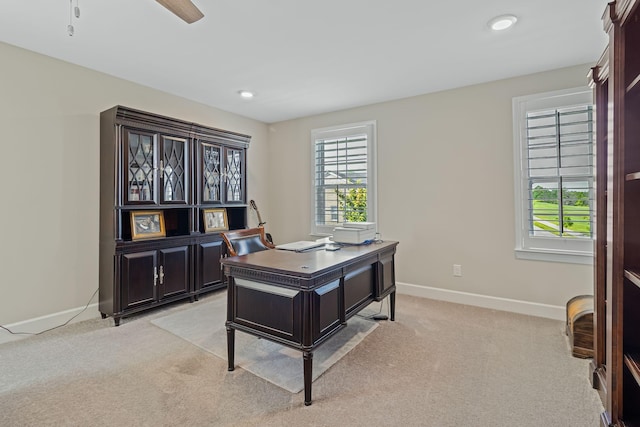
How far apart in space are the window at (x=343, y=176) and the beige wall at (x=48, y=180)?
8.37 feet

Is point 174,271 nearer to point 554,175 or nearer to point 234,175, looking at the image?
point 234,175

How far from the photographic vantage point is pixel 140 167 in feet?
10.5

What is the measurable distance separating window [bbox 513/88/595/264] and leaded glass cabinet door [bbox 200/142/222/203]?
340 cm

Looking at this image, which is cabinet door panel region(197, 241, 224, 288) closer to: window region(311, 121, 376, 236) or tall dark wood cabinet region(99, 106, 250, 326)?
tall dark wood cabinet region(99, 106, 250, 326)

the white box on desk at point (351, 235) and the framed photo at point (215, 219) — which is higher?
the framed photo at point (215, 219)

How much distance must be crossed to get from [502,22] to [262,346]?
306 centimetres

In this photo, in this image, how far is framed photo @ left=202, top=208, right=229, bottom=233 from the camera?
3.91 metres

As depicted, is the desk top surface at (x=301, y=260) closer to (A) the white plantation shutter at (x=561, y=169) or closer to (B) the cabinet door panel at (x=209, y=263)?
(B) the cabinet door panel at (x=209, y=263)

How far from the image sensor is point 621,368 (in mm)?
1212

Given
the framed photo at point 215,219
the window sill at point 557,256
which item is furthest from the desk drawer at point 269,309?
the window sill at point 557,256

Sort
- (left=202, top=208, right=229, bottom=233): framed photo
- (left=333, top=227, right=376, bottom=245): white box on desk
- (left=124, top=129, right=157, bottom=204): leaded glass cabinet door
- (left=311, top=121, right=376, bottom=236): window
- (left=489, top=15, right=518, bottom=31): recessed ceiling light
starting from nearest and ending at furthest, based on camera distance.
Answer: (left=489, top=15, right=518, bottom=31): recessed ceiling light → (left=333, top=227, right=376, bottom=245): white box on desk → (left=124, top=129, right=157, bottom=204): leaded glass cabinet door → (left=202, top=208, right=229, bottom=233): framed photo → (left=311, top=121, right=376, bottom=236): window

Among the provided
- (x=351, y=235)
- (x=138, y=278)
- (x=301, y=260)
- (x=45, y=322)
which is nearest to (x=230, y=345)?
(x=301, y=260)

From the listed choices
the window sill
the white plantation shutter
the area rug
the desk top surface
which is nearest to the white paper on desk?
the desk top surface

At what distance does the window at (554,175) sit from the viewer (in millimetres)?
2979
